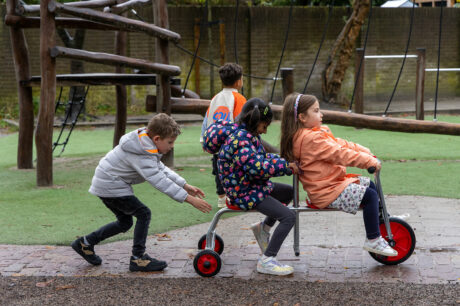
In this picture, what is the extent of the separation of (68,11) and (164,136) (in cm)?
418

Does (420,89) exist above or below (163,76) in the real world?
below

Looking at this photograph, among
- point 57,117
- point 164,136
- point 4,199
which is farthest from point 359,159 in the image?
point 57,117

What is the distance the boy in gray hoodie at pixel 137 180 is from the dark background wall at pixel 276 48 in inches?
511

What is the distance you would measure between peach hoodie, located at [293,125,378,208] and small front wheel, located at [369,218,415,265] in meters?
0.45

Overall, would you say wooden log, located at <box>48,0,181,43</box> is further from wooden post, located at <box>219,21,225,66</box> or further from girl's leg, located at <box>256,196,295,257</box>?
wooden post, located at <box>219,21,225,66</box>

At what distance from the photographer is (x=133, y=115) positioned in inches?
689

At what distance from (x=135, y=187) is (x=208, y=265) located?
3.65 metres

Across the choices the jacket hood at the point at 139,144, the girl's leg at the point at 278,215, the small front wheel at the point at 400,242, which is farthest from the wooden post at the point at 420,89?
the jacket hood at the point at 139,144

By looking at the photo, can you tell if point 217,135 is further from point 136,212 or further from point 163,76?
point 163,76

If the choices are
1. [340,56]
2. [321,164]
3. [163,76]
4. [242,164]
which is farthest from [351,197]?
[340,56]

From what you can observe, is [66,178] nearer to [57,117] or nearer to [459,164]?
[459,164]

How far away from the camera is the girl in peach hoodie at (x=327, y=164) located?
14.5ft

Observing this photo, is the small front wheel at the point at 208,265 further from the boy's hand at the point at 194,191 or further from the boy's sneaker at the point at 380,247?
the boy's sneaker at the point at 380,247

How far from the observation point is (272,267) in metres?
4.49
